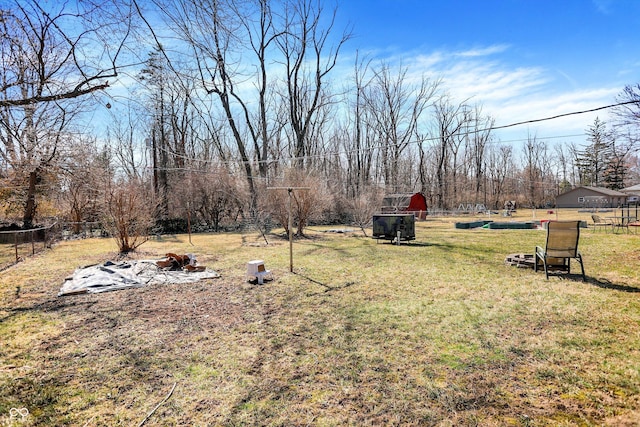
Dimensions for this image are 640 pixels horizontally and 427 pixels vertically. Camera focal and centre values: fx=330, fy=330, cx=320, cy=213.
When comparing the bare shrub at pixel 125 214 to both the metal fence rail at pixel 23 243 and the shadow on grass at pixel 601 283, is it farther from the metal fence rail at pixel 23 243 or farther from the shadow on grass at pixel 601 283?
the shadow on grass at pixel 601 283

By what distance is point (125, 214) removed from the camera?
10.7m

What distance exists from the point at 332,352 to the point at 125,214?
383 inches

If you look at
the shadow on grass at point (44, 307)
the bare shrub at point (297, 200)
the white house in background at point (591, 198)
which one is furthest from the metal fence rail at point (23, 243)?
the white house in background at point (591, 198)

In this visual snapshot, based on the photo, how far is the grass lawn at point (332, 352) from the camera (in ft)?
8.35

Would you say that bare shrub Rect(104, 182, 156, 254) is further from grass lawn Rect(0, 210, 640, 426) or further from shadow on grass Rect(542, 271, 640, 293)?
shadow on grass Rect(542, 271, 640, 293)

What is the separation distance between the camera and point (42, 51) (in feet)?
12.3

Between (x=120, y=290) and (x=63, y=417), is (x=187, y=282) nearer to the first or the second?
(x=120, y=290)

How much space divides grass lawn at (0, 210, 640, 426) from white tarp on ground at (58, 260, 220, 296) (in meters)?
0.32

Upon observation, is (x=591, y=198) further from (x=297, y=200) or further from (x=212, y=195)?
(x=212, y=195)

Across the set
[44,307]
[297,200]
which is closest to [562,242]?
[44,307]

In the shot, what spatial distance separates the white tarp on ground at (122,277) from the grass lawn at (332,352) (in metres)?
0.32

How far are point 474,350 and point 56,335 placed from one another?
503 centimetres

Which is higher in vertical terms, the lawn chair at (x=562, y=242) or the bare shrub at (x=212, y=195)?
the bare shrub at (x=212, y=195)

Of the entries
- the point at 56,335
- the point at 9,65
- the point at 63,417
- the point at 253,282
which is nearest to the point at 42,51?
the point at 9,65
